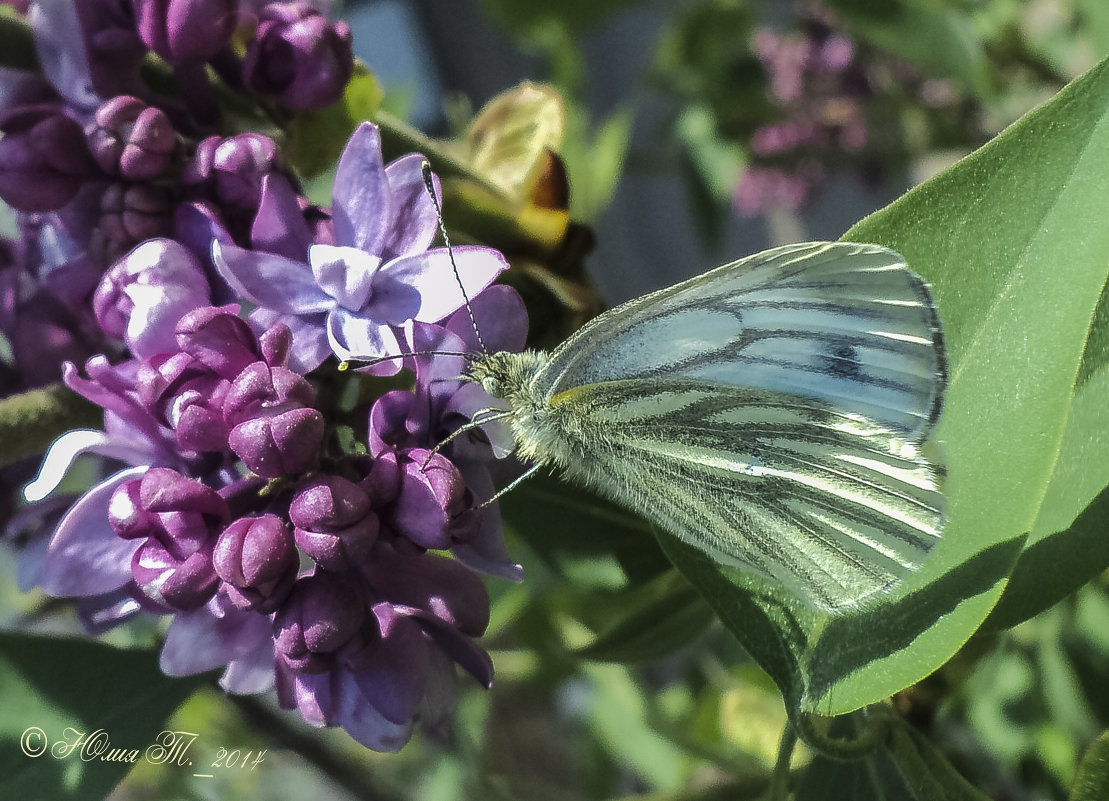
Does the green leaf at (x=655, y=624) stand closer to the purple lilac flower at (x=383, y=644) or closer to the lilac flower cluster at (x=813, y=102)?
the purple lilac flower at (x=383, y=644)

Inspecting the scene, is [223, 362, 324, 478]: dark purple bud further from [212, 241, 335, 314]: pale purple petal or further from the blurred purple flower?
the blurred purple flower

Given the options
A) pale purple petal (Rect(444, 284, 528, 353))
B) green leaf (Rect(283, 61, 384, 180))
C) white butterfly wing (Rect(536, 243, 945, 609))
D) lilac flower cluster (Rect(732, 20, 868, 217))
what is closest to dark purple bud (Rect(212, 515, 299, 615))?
pale purple petal (Rect(444, 284, 528, 353))

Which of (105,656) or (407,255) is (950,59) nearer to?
(407,255)

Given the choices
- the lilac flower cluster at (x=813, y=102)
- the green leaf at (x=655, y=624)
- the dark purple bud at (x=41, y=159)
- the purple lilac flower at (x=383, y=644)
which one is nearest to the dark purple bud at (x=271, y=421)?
the purple lilac flower at (x=383, y=644)

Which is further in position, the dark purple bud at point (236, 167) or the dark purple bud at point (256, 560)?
the dark purple bud at point (236, 167)

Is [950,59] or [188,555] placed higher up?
[188,555]

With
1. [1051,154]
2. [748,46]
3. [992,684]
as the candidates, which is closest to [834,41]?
[748,46]

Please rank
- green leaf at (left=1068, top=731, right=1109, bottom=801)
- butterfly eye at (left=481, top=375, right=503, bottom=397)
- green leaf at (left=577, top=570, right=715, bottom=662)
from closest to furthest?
green leaf at (left=1068, top=731, right=1109, bottom=801) → butterfly eye at (left=481, top=375, right=503, bottom=397) → green leaf at (left=577, top=570, right=715, bottom=662)
